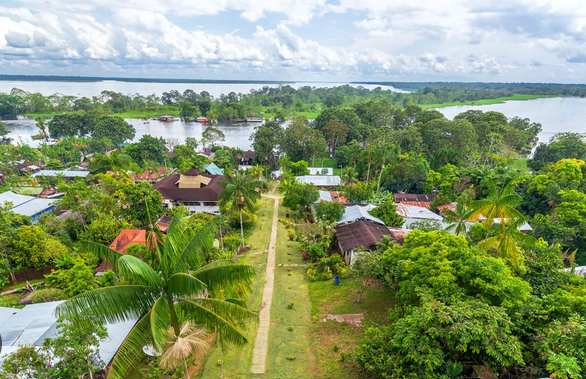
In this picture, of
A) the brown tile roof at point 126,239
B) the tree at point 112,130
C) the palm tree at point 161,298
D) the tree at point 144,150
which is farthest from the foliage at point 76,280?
the tree at point 112,130

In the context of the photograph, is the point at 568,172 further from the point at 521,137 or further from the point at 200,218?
the point at 200,218

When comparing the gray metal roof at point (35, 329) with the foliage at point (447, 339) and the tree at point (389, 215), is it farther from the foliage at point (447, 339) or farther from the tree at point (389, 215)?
the tree at point (389, 215)

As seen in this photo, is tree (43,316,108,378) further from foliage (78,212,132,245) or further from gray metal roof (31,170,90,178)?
gray metal roof (31,170,90,178)

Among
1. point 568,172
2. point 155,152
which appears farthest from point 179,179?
point 568,172

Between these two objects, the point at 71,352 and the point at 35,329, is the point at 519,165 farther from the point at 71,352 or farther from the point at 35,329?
the point at 35,329

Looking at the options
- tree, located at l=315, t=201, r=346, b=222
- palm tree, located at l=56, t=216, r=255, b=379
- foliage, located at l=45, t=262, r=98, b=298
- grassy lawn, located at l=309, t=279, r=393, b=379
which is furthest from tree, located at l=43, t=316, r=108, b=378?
tree, located at l=315, t=201, r=346, b=222
